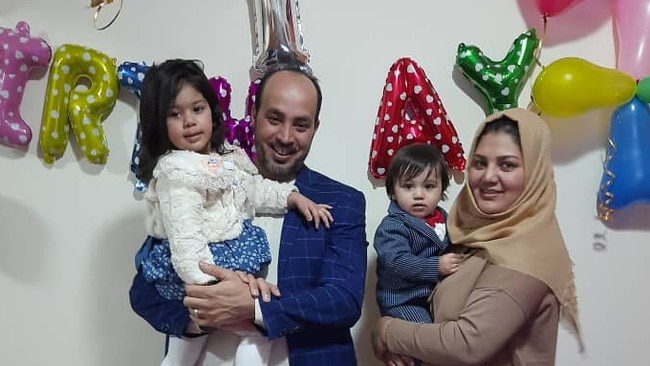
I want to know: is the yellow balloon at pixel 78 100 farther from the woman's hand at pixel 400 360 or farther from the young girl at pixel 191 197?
the woman's hand at pixel 400 360

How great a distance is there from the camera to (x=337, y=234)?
1890mm

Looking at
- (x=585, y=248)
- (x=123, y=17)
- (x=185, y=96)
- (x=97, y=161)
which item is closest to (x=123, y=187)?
(x=97, y=161)

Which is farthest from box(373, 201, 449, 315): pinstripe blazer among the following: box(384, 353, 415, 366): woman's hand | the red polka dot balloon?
the red polka dot balloon

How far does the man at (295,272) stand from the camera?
5.59 ft

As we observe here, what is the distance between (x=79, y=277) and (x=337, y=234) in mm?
953

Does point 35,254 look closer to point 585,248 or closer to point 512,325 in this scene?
point 512,325

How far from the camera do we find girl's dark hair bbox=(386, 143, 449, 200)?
196cm

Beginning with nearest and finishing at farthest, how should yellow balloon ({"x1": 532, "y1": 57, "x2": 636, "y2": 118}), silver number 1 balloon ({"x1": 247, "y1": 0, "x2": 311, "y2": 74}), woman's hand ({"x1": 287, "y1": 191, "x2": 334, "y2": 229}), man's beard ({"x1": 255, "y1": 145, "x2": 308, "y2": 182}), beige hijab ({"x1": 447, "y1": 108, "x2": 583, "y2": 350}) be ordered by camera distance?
1. beige hijab ({"x1": 447, "y1": 108, "x2": 583, "y2": 350})
2. woman's hand ({"x1": 287, "y1": 191, "x2": 334, "y2": 229})
3. man's beard ({"x1": 255, "y1": 145, "x2": 308, "y2": 182})
4. yellow balloon ({"x1": 532, "y1": 57, "x2": 636, "y2": 118})
5. silver number 1 balloon ({"x1": 247, "y1": 0, "x2": 311, "y2": 74})

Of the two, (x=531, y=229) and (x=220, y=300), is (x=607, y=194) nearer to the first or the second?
(x=531, y=229)

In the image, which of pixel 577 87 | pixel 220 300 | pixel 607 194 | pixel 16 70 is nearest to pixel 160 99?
pixel 220 300

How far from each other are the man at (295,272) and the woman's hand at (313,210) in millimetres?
22

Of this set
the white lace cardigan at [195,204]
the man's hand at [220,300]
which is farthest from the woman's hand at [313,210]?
the man's hand at [220,300]

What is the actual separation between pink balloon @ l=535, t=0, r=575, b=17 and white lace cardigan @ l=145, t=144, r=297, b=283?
1.10 meters

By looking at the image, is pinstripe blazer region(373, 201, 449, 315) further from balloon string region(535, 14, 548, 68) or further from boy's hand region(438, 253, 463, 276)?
balloon string region(535, 14, 548, 68)
